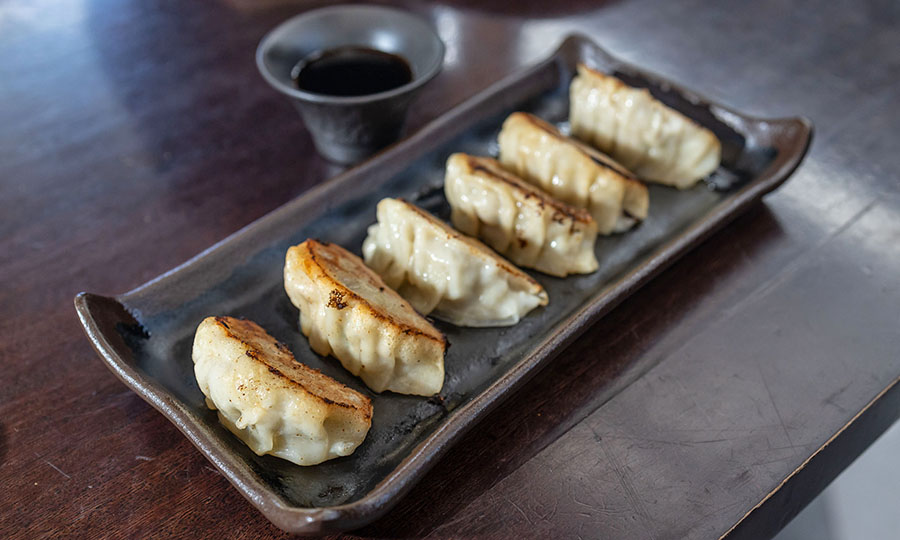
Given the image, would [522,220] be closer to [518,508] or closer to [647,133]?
[647,133]

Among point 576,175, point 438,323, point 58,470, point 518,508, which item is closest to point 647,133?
point 576,175

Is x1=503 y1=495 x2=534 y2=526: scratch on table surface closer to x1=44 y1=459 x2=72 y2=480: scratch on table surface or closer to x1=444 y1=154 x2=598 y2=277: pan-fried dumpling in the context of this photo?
x1=444 y1=154 x2=598 y2=277: pan-fried dumpling

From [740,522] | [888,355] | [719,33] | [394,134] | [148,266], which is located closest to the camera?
[740,522]

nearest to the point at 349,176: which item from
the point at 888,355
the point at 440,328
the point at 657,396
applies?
the point at 440,328

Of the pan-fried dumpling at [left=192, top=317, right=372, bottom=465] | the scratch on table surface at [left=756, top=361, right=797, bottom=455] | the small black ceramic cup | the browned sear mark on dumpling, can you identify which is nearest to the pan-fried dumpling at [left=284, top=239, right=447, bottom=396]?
the browned sear mark on dumpling

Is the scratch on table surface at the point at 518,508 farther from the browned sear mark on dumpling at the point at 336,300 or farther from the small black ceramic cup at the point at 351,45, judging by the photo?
the small black ceramic cup at the point at 351,45

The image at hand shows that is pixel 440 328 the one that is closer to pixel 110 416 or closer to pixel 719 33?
pixel 110 416
